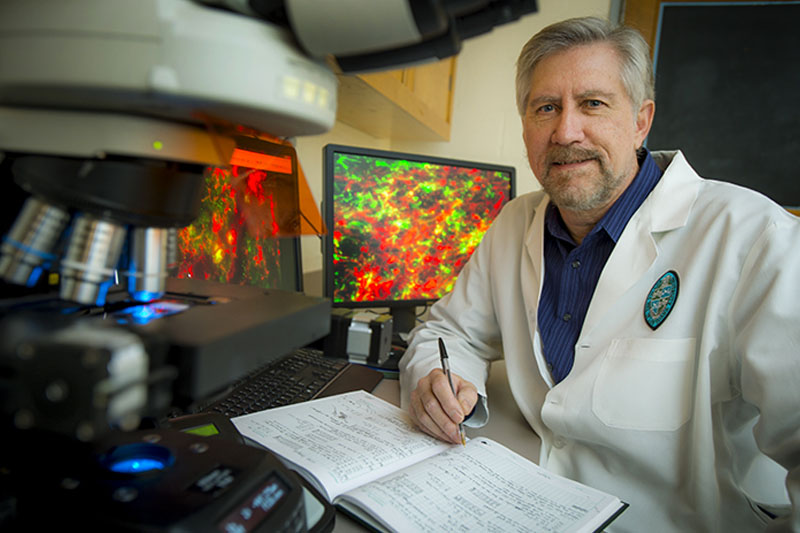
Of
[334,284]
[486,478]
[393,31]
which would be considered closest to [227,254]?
[334,284]

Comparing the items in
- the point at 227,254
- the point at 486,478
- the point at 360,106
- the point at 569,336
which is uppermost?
the point at 360,106

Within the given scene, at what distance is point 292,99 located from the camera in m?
0.37

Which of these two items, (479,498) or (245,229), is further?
(245,229)

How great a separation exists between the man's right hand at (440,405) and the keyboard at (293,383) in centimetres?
17

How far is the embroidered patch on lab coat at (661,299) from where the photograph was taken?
0.91m

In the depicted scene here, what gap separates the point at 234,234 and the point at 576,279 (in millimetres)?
780

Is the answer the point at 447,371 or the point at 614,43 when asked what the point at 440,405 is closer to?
the point at 447,371

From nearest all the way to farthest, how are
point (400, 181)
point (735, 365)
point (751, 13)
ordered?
point (735, 365) → point (400, 181) → point (751, 13)

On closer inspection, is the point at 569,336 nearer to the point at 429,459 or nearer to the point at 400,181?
the point at 429,459

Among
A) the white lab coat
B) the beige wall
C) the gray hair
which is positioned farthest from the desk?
the beige wall

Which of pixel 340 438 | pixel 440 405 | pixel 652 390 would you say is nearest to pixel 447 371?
pixel 440 405

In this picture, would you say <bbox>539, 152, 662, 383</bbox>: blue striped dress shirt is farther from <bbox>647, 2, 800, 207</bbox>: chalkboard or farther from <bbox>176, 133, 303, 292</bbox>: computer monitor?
<bbox>647, 2, 800, 207</bbox>: chalkboard

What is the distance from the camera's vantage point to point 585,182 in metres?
1.09

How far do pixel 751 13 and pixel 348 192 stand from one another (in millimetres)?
1916
